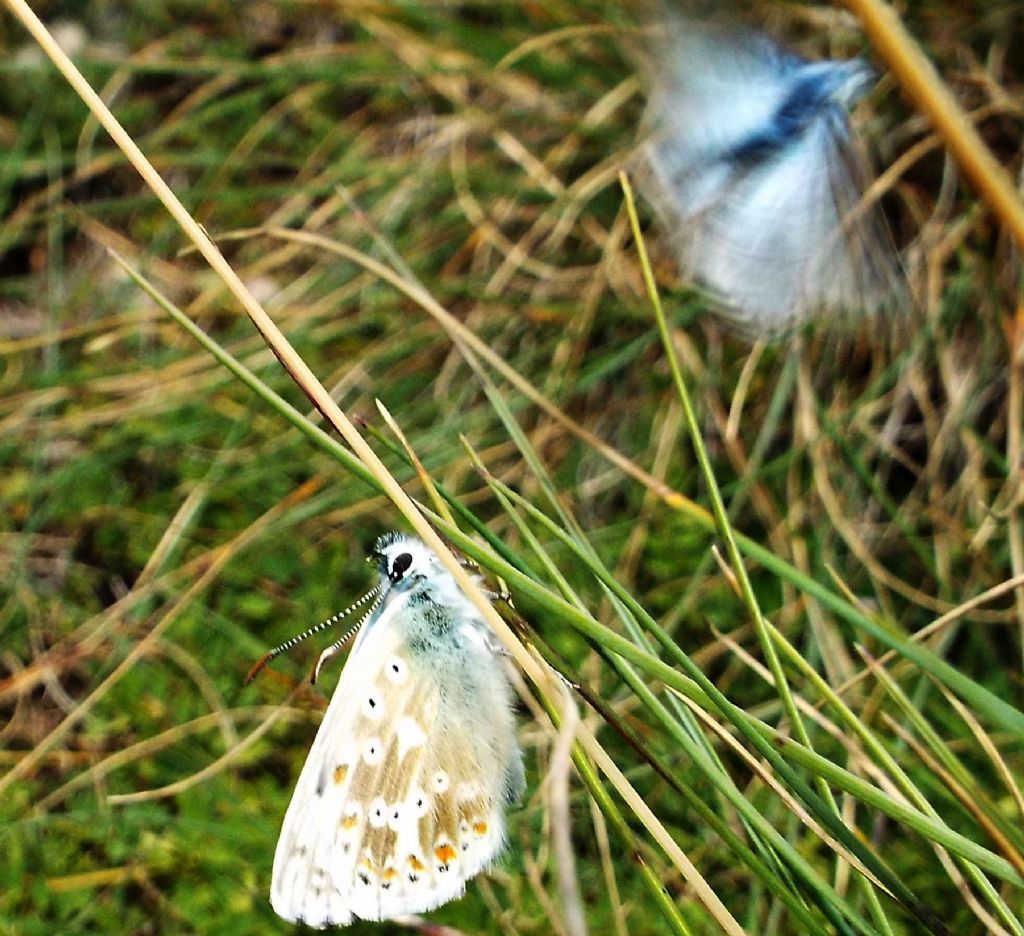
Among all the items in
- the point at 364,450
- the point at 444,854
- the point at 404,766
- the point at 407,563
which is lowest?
the point at 444,854

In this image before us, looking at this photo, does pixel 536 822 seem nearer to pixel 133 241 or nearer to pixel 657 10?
pixel 657 10

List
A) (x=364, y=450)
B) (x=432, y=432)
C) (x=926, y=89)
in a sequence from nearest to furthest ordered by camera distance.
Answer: (x=926, y=89), (x=364, y=450), (x=432, y=432)

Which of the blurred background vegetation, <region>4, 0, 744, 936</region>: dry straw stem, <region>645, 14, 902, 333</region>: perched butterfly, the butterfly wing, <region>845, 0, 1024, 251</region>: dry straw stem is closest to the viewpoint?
<region>845, 0, 1024, 251</region>: dry straw stem

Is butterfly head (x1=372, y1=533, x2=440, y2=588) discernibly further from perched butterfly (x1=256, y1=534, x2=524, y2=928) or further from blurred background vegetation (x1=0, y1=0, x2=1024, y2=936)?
blurred background vegetation (x1=0, y1=0, x2=1024, y2=936)

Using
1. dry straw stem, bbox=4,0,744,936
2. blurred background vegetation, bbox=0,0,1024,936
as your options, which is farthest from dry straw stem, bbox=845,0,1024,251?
blurred background vegetation, bbox=0,0,1024,936

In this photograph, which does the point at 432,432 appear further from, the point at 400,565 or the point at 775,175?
the point at 775,175

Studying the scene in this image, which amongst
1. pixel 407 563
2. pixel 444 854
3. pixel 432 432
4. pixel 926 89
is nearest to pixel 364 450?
pixel 407 563

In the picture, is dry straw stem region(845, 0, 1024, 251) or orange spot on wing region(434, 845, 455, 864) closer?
dry straw stem region(845, 0, 1024, 251)

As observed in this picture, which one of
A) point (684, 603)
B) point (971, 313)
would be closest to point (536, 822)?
point (684, 603)
